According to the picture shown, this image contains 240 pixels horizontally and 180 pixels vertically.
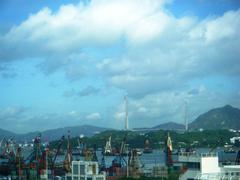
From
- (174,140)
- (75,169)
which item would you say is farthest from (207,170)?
(174,140)

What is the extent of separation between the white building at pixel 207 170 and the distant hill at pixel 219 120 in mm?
113518

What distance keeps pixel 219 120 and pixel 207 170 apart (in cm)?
12459

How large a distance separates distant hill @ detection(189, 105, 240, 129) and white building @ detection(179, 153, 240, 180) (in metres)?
114

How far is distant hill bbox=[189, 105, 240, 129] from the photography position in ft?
440

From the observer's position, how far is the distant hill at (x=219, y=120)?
134 m

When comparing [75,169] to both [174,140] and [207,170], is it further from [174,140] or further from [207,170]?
[174,140]

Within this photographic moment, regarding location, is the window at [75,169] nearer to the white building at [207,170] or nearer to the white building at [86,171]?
the white building at [86,171]

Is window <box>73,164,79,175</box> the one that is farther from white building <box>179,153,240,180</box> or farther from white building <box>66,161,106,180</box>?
white building <box>179,153,240,180</box>

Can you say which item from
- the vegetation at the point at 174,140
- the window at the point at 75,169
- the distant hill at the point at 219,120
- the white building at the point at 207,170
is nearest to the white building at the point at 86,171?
the window at the point at 75,169

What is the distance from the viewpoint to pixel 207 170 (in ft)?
60.3

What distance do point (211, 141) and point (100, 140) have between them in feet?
61.3

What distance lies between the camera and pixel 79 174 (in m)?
20.8

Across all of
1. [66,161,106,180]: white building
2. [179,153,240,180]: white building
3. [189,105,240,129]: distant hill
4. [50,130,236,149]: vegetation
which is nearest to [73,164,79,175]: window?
[66,161,106,180]: white building

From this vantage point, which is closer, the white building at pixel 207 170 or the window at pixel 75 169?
the white building at pixel 207 170
